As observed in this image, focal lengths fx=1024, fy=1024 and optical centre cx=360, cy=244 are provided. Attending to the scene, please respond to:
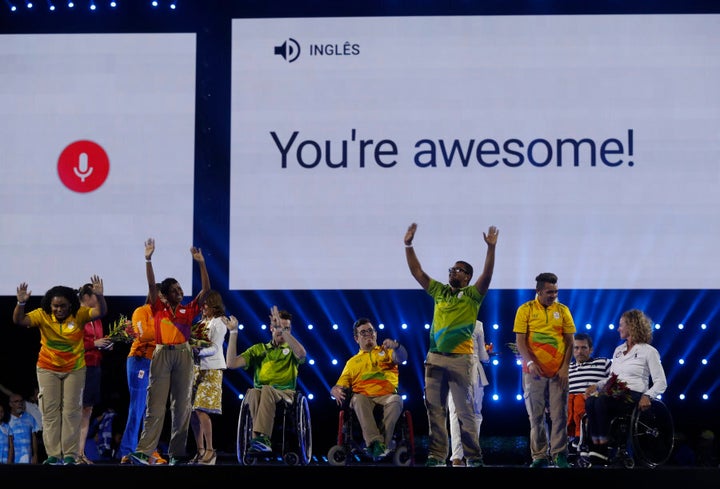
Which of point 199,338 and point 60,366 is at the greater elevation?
point 199,338

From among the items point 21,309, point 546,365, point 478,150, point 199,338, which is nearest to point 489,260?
point 546,365

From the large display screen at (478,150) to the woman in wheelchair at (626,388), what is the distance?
5.14ft

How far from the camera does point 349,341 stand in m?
8.46

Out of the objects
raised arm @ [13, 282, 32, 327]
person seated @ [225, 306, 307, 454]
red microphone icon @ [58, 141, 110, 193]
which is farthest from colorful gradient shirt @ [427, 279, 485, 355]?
red microphone icon @ [58, 141, 110, 193]

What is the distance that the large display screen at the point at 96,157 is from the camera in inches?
328

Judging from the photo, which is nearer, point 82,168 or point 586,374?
point 586,374

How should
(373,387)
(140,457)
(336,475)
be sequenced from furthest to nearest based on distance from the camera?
(373,387) < (140,457) < (336,475)

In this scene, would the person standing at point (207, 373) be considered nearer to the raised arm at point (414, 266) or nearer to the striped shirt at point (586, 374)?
the raised arm at point (414, 266)

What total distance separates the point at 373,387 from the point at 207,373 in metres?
1.18

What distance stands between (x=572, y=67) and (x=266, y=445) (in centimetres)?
394

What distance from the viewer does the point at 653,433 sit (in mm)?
6309

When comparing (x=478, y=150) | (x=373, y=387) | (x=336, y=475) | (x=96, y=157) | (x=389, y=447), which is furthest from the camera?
(x=96, y=157)

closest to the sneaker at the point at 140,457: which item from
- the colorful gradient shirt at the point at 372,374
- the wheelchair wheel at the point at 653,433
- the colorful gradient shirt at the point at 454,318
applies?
the colorful gradient shirt at the point at 372,374

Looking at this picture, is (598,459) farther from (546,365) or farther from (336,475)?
(336,475)
